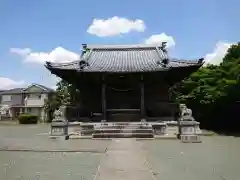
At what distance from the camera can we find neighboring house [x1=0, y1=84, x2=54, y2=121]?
211ft

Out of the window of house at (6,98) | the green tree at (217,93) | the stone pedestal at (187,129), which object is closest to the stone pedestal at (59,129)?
the stone pedestal at (187,129)

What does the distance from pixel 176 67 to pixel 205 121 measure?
465 inches

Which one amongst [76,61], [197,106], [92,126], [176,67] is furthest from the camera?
[197,106]

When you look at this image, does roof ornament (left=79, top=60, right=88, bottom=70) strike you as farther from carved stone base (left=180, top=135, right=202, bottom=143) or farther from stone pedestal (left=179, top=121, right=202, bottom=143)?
carved stone base (left=180, top=135, right=202, bottom=143)

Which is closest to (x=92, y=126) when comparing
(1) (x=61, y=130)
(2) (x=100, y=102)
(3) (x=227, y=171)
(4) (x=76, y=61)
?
(1) (x=61, y=130)

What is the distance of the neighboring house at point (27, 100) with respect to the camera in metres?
64.4

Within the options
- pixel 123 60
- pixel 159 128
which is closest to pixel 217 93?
pixel 159 128

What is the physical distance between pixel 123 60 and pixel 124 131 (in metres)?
8.94

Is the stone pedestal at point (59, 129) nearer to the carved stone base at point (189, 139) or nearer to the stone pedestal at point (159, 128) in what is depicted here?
the stone pedestal at point (159, 128)

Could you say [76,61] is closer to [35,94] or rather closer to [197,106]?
[197,106]

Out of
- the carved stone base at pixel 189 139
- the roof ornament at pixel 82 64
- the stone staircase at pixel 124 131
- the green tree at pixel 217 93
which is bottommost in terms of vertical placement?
the carved stone base at pixel 189 139

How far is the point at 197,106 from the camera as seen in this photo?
1267 inches

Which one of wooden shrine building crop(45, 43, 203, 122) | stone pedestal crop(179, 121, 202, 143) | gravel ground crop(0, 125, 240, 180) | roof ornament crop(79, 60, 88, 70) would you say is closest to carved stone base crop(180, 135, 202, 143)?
stone pedestal crop(179, 121, 202, 143)

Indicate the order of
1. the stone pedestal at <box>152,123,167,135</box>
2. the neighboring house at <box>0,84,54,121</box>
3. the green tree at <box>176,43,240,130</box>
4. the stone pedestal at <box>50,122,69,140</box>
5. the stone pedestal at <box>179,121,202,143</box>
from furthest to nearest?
the neighboring house at <box>0,84,54,121</box>
the green tree at <box>176,43,240,130</box>
the stone pedestal at <box>152,123,167,135</box>
the stone pedestal at <box>50,122,69,140</box>
the stone pedestal at <box>179,121,202,143</box>
